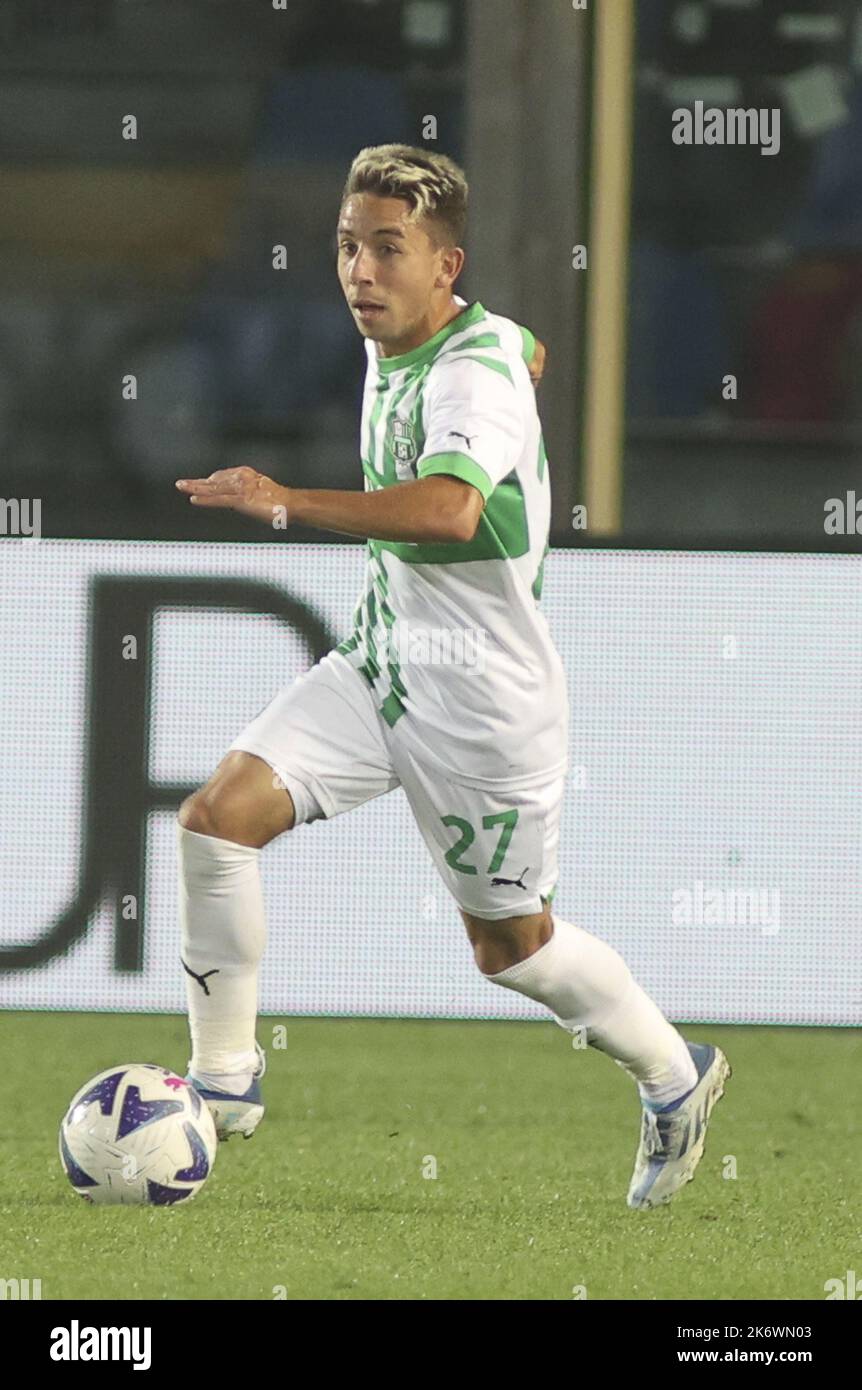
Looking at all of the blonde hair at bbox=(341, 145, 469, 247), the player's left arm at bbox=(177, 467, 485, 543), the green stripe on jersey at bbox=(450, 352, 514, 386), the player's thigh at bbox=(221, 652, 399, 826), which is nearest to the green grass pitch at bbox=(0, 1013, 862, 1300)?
the player's thigh at bbox=(221, 652, 399, 826)

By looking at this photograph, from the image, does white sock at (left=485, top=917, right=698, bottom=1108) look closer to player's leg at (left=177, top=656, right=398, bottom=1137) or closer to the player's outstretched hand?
player's leg at (left=177, top=656, right=398, bottom=1137)

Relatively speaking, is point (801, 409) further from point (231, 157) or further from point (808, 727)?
point (808, 727)

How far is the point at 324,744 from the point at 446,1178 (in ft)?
2.64

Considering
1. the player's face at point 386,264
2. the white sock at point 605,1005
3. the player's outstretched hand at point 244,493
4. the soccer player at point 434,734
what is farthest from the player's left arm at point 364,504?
the white sock at point 605,1005

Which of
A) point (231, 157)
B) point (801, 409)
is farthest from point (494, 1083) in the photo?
point (231, 157)

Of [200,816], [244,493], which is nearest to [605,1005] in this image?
[200,816]

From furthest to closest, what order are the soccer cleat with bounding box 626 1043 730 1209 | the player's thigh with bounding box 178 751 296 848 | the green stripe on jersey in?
the soccer cleat with bounding box 626 1043 730 1209, the player's thigh with bounding box 178 751 296 848, the green stripe on jersey

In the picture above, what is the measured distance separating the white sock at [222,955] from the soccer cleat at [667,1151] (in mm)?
665

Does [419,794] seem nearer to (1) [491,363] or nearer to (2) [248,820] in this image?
(2) [248,820]

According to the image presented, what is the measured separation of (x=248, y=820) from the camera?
4.09 metres

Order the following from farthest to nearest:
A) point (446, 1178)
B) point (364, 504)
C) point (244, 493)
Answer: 1. point (446, 1178)
2. point (364, 504)
3. point (244, 493)

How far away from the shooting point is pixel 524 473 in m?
4.09

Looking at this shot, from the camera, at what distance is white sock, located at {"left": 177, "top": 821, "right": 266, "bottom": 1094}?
4.14 metres

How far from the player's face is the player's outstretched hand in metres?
0.53
